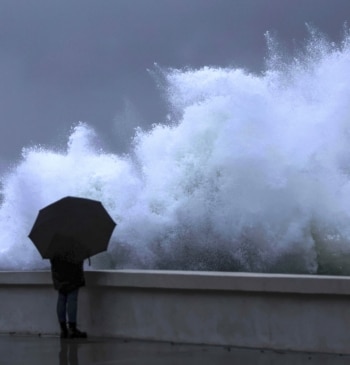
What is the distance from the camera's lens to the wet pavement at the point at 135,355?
748 cm

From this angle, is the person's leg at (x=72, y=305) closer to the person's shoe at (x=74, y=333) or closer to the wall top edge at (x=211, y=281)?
the person's shoe at (x=74, y=333)

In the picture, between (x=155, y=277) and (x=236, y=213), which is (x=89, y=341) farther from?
(x=236, y=213)

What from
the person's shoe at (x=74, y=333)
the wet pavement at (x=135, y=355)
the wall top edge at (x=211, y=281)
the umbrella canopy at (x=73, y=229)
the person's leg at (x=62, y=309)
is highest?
the umbrella canopy at (x=73, y=229)

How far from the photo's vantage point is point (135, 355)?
8.10m

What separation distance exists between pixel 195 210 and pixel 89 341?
16.7 feet

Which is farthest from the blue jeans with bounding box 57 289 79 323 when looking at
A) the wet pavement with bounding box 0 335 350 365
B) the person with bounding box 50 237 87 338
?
the wet pavement with bounding box 0 335 350 365

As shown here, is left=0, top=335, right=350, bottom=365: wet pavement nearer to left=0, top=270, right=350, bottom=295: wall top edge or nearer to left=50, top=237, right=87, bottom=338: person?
left=50, top=237, right=87, bottom=338: person

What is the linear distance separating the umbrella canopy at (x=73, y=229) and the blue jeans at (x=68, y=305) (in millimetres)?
438

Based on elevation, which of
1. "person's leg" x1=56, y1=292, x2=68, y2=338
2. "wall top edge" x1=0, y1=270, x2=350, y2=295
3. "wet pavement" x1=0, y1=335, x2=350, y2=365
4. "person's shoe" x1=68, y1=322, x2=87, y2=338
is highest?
"wall top edge" x1=0, y1=270, x2=350, y2=295

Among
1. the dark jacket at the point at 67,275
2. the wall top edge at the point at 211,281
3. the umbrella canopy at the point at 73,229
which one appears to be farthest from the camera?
the umbrella canopy at the point at 73,229

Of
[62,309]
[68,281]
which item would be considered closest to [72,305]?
[62,309]

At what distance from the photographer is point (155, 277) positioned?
28.5 ft

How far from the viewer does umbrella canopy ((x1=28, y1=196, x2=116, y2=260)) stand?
9266 mm

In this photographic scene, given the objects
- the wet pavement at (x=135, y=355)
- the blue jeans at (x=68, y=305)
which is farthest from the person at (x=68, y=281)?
the wet pavement at (x=135, y=355)
